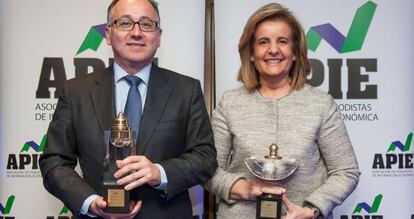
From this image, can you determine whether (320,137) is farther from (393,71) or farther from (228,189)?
(393,71)

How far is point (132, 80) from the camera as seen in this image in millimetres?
1704

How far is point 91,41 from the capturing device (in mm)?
2555

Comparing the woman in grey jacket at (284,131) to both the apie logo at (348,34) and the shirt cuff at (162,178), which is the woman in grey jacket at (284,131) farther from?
the apie logo at (348,34)

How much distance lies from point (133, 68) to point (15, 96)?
1083 mm

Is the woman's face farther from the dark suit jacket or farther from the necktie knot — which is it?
the necktie knot

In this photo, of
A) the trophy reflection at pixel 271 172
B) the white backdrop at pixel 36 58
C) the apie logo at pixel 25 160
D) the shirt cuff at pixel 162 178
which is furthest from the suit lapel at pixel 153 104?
the apie logo at pixel 25 160

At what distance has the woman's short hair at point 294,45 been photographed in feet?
6.12

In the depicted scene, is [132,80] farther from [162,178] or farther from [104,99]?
[162,178]

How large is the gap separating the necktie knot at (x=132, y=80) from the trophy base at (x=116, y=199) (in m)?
0.39

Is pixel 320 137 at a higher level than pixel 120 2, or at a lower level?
lower

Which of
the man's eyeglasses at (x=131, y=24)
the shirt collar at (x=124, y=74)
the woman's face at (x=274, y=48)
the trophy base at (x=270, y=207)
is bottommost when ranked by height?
the trophy base at (x=270, y=207)

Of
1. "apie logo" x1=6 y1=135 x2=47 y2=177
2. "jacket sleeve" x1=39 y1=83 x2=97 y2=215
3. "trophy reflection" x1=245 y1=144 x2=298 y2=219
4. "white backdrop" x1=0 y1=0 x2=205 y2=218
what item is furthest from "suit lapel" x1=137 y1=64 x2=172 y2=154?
"apie logo" x1=6 y1=135 x2=47 y2=177

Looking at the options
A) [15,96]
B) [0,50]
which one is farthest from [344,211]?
[0,50]

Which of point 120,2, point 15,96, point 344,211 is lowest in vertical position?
point 344,211
